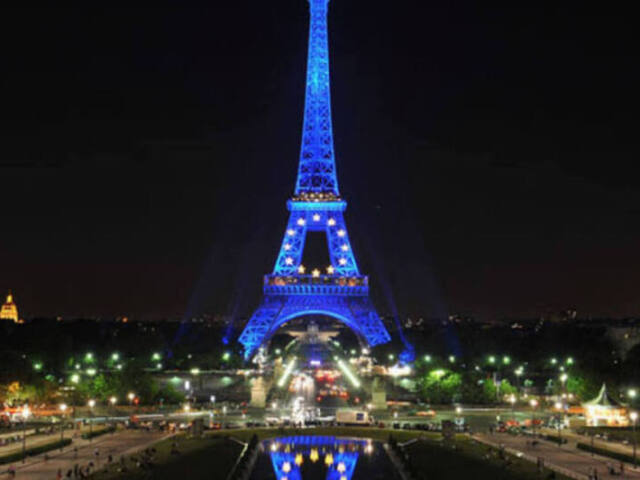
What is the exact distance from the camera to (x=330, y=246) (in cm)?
11550

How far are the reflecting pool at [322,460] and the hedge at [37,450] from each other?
37.3ft

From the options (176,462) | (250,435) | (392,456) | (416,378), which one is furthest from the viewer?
(416,378)

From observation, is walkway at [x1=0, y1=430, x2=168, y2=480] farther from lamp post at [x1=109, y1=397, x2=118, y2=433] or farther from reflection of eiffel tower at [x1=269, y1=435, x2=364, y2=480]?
lamp post at [x1=109, y1=397, x2=118, y2=433]

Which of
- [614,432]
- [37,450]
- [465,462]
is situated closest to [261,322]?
[614,432]

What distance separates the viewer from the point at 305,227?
378 feet

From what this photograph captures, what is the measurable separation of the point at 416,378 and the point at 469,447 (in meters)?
41.2

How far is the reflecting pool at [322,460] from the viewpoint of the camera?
47.7m

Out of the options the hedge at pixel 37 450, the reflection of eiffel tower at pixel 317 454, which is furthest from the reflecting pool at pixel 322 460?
the hedge at pixel 37 450

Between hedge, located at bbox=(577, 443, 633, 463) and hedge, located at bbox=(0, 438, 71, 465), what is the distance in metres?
29.3

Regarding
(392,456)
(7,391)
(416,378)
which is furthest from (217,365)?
(392,456)

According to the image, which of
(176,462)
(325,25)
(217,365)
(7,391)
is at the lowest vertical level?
(176,462)

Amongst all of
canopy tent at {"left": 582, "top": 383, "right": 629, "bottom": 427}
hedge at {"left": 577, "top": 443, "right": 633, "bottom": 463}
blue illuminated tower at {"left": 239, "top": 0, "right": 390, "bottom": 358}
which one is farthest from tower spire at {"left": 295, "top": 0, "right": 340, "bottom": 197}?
hedge at {"left": 577, "top": 443, "right": 633, "bottom": 463}

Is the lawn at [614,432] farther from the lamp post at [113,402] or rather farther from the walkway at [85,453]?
A: the lamp post at [113,402]

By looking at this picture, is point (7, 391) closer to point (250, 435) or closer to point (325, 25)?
point (250, 435)
